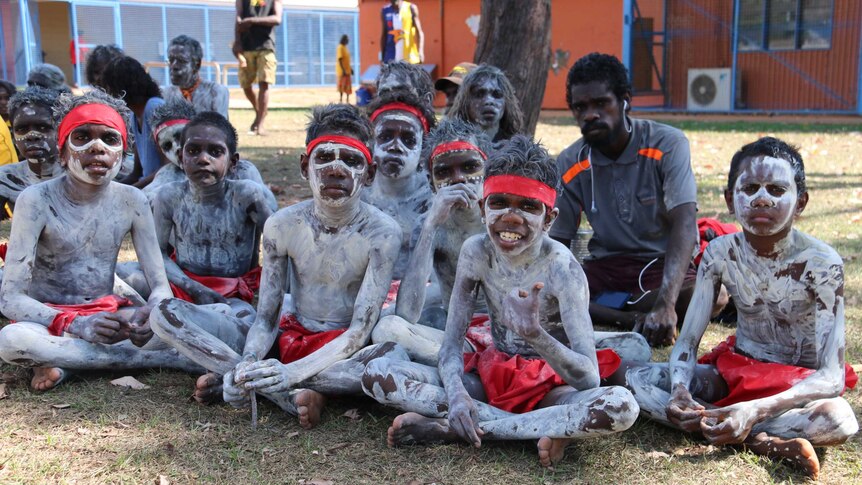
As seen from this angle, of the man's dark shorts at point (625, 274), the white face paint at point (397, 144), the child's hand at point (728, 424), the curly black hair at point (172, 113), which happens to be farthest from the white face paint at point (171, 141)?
the child's hand at point (728, 424)

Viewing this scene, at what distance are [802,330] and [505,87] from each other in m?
2.98

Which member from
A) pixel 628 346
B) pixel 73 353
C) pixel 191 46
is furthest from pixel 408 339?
pixel 191 46

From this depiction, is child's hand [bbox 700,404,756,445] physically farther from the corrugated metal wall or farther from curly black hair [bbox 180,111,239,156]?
the corrugated metal wall

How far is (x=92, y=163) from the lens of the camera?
445cm

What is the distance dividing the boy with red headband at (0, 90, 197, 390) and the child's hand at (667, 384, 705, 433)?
2.39 meters

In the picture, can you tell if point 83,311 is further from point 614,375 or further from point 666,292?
point 666,292

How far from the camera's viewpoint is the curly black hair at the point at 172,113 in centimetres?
592

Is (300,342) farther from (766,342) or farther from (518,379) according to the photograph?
(766,342)

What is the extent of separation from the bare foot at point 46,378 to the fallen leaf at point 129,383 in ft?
0.85

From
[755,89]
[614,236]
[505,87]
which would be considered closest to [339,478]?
[614,236]

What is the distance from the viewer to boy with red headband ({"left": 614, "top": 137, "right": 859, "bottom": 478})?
3.37m

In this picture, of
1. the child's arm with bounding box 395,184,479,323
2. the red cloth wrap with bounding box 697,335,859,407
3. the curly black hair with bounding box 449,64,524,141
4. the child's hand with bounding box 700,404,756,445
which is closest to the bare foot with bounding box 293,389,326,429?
the child's arm with bounding box 395,184,479,323

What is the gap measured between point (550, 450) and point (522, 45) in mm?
5236

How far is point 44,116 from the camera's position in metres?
5.57
